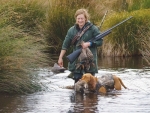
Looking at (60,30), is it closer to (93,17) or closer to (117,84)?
(93,17)

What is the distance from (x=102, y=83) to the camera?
38.4ft

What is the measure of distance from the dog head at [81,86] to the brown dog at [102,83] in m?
0.06

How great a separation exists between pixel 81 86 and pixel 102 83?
58cm

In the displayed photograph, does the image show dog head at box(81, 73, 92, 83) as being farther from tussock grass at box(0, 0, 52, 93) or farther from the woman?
tussock grass at box(0, 0, 52, 93)

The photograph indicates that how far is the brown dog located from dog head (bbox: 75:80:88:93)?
0.21ft

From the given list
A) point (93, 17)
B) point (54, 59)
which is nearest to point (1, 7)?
point (54, 59)

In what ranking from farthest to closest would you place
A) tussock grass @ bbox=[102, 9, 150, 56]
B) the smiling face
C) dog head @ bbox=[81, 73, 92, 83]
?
1. tussock grass @ bbox=[102, 9, 150, 56]
2. the smiling face
3. dog head @ bbox=[81, 73, 92, 83]

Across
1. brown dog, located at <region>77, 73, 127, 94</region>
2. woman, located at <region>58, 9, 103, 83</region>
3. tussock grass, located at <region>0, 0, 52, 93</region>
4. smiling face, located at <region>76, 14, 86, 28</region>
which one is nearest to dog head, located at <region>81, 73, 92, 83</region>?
brown dog, located at <region>77, 73, 127, 94</region>

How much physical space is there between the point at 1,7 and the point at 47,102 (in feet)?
10.1

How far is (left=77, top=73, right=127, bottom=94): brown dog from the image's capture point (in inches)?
441

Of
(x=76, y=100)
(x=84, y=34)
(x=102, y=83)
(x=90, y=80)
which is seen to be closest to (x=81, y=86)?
(x=90, y=80)

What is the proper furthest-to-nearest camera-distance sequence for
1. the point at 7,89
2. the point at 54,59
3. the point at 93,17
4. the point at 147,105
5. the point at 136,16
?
the point at 93,17 < the point at 136,16 < the point at 54,59 < the point at 7,89 < the point at 147,105

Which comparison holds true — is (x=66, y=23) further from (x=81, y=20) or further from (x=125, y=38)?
(x=81, y=20)

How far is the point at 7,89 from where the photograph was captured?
10.7 m
